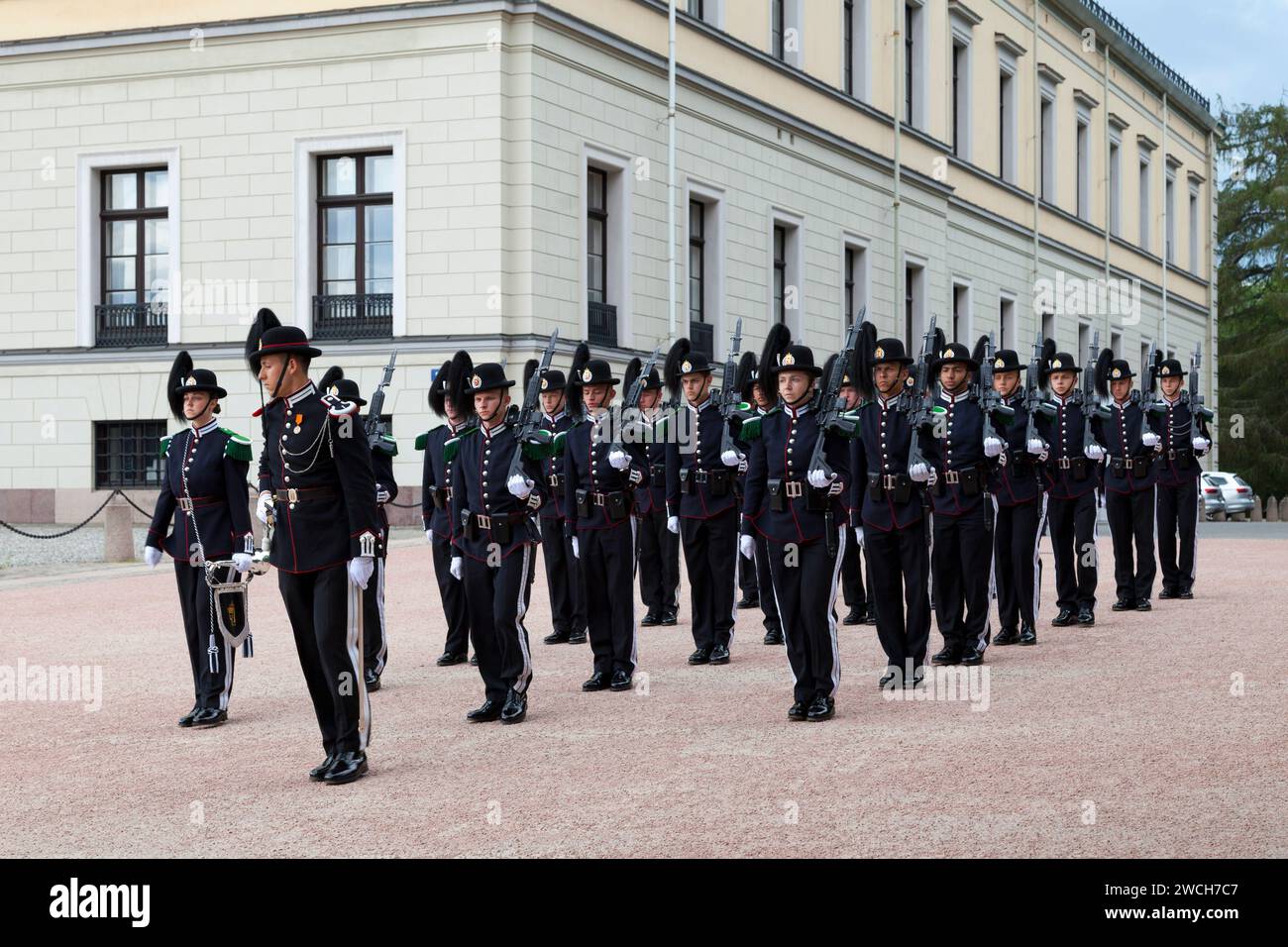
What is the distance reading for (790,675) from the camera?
10.9 m

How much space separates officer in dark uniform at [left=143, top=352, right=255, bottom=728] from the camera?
9336mm

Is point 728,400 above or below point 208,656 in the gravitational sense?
above

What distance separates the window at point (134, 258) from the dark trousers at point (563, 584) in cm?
1613

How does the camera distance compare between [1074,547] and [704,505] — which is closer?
[704,505]

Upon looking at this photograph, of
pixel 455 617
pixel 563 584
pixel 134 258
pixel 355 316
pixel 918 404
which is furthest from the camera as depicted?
pixel 134 258

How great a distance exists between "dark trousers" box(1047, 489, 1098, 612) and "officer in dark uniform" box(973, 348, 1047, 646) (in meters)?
1.14

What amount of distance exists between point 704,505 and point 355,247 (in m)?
15.8

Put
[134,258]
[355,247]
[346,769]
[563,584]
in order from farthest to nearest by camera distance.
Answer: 1. [134,258]
2. [355,247]
3. [563,584]
4. [346,769]

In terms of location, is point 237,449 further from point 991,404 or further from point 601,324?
point 601,324

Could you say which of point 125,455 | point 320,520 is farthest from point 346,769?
point 125,455

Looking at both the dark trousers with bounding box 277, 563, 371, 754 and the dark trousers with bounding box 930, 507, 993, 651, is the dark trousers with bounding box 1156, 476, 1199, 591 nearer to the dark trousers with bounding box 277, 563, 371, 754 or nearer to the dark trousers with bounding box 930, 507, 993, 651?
the dark trousers with bounding box 930, 507, 993, 651

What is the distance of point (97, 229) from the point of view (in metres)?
28.4

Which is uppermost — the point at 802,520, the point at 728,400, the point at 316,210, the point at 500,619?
the point at 316,210

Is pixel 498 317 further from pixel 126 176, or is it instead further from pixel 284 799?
pixel 284 799
